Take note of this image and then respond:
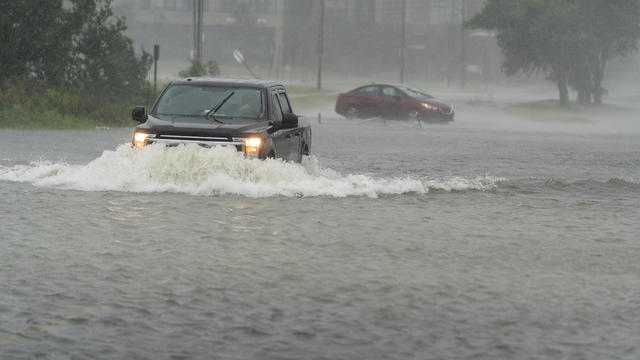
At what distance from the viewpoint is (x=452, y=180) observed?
1947 cm

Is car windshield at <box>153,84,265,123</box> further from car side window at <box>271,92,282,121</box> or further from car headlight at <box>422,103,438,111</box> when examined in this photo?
car headlight at <box>422,103,438,111</box>

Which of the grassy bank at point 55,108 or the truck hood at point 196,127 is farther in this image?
the grassy bank at point 55,108

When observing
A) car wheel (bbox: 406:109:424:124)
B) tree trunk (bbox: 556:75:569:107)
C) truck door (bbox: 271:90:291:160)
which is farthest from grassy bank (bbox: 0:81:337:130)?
tree trunk (bbox: 556:75:569:107)

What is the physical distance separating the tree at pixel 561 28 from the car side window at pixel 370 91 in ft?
80.9

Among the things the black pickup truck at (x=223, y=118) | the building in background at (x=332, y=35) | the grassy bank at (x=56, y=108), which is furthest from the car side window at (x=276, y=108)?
the building in background at (x=332, y=35)

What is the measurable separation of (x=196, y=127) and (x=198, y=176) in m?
0.82

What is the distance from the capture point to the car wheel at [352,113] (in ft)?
146

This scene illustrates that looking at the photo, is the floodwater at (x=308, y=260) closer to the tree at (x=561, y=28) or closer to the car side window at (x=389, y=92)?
the car side window at (x=389, y=92)

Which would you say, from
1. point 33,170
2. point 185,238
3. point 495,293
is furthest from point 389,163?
point 495,293

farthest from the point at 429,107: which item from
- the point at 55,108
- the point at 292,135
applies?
the point at 292,135

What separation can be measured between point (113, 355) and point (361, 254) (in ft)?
15.3

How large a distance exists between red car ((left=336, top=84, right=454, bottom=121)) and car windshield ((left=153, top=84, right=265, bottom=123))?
26629 mm

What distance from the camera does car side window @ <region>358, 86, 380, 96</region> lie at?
44.3m

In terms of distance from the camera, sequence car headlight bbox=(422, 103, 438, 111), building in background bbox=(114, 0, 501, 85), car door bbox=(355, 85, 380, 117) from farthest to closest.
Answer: building in background bbox=(114, 0, 501, 85)
car door bbox=(355, 85, 380, 117)
car headlight bbox=(422, 103, 438, 111)
